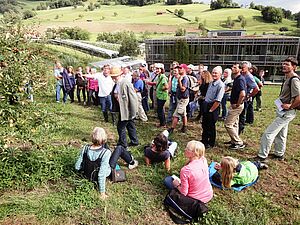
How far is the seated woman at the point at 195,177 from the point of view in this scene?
3.74 m

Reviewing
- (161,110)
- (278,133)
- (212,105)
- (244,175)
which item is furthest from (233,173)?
(161,110)

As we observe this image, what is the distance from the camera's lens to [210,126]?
6031 millimetres

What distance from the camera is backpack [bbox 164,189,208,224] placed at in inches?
146

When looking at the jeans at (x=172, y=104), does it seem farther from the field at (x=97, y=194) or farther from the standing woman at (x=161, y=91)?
the field at (x=97, y=194)

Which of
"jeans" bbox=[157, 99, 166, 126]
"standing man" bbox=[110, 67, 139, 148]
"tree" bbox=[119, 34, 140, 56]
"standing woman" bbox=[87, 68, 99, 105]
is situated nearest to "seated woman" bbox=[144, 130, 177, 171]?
"standing man" bbox=[110, 67, 139, 148]

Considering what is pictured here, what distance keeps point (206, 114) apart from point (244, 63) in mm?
1660

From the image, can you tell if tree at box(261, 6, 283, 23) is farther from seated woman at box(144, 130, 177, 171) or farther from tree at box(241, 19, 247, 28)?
seated woman at box(144, 130, 177, 171)

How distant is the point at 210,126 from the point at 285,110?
1.69 meters

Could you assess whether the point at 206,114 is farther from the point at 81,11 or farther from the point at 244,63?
the point at 81,11

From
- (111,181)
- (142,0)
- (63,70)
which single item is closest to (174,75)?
(111,181)

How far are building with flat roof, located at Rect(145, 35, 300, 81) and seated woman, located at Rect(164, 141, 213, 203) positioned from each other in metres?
35.4

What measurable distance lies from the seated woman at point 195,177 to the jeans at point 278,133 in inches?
80.2

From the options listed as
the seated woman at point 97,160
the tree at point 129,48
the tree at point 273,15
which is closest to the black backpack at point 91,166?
the seated woman at point 97,160

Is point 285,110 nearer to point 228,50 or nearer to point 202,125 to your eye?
point 202,125
